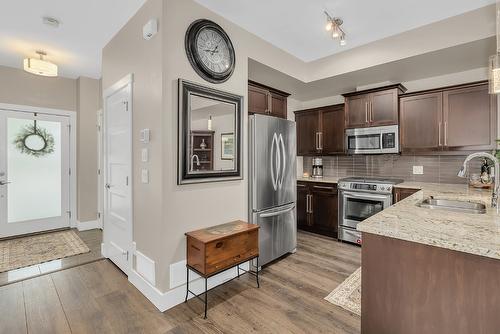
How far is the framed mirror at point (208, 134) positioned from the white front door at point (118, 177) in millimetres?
745

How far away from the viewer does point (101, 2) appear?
240 centimetres

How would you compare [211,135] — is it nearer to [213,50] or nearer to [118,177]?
[213,50]

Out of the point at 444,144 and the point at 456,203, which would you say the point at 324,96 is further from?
the point at 456,203

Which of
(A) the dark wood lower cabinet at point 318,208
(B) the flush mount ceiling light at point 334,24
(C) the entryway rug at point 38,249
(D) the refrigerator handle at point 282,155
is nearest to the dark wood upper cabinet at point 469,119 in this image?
(A) the dark wood lower cabinet at point 318,208

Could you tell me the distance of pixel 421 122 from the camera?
3469 millimetres

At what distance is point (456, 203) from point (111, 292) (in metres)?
3.29

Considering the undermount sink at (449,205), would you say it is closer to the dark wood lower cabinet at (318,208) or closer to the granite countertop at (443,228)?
the granite countertop at (443,228)

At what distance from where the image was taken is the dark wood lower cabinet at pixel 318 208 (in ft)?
13.1

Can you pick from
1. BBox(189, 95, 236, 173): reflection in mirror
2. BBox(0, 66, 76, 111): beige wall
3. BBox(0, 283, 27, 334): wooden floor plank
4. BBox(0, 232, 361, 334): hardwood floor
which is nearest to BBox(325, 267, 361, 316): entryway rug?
BBox(0, 232, 361, 334): hardwood floor

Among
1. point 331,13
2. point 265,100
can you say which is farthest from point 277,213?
point 331,13

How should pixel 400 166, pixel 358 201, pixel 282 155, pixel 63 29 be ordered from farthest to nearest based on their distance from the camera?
1. pixel 400 166
2. pixel 358 201
3. pixel 282 155
4. pixel 63 29

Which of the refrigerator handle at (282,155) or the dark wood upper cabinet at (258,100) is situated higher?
the dark wood upper cabinet at (258,100)

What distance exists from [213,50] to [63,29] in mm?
1886

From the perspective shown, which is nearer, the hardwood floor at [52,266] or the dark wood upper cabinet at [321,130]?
the hardwood floor at [52,266]
